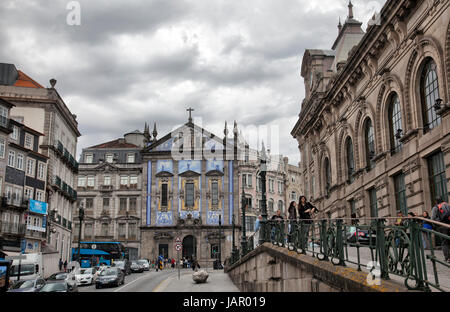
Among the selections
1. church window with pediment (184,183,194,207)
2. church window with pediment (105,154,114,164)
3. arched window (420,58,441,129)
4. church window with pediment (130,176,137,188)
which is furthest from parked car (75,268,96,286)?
church window with pediment (105,154,114,164)

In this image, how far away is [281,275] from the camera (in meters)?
14.2

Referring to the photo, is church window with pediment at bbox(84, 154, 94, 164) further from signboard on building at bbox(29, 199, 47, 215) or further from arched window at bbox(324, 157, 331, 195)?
arched window at bbox(324, 157, 331, 195)

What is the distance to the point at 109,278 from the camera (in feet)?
99.7

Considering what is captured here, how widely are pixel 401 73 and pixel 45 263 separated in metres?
35.8

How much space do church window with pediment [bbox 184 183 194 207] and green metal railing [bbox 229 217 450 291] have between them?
185 feet

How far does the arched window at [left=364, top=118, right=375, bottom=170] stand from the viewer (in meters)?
26.1

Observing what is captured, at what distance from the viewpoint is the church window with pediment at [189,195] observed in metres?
69.8

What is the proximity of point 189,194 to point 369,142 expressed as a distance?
1803 inches

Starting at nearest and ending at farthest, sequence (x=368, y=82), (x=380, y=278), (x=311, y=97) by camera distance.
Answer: (x=380, y=278)
(x=368, y=82)
(x=311, y=97)

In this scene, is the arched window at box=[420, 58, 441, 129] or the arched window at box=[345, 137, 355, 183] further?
the arched window at box=[345, 137, 355, 183]

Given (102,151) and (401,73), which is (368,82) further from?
(102,151)

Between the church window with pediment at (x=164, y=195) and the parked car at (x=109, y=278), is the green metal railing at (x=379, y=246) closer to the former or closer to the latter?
the parked car at (x=109, y=278)

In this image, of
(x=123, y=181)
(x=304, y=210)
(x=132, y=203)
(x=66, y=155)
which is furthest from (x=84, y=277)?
(x=123, y=181)
